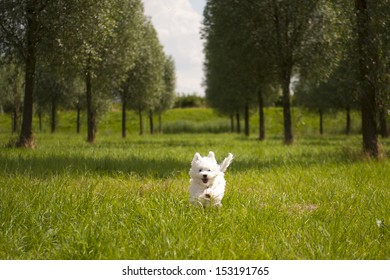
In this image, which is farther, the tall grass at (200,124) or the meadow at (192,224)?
the tall grass at (200,124)

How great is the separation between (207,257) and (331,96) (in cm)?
4505

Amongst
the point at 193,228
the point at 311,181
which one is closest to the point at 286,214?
the point at 193,228

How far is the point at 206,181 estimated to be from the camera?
547 cm

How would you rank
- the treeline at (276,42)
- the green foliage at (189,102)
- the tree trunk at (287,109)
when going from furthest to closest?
the green foliage at (189,102)
the tree trunk at (287,109)
the treeline at (276,42)

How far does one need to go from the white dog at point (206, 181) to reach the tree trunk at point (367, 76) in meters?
9.65

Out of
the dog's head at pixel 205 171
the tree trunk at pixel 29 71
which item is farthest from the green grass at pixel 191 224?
the tree trunk at pixel 29 71

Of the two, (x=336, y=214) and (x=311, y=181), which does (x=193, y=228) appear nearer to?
(x=336, y=214)

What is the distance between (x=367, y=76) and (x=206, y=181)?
33.3 ft

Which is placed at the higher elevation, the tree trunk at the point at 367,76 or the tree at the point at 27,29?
the tree at the point at 27,29

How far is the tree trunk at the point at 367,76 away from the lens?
13.3 metres

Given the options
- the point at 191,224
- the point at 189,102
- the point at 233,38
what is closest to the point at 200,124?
the point at 189,102

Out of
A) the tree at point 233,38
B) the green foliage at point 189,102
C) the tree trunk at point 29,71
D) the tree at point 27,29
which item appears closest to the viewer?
the tree at point 27,29

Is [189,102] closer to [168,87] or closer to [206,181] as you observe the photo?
[168,87]

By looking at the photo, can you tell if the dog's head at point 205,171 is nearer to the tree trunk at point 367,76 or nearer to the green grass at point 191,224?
the green grass at point 191,224
